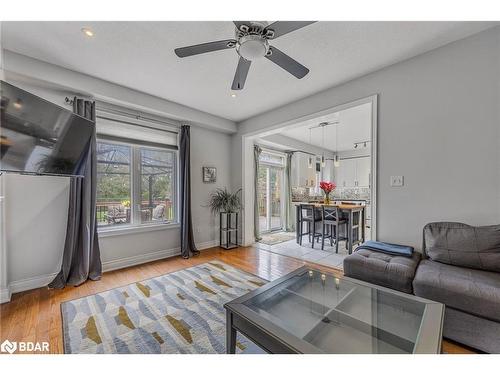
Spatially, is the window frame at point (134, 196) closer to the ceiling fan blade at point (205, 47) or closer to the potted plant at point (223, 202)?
the potted plant at point (223, 202)

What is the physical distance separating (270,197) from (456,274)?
4.45m

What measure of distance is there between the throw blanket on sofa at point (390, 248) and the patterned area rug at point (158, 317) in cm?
136

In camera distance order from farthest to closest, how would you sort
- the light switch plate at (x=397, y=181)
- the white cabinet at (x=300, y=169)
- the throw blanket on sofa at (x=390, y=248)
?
the white cabinet at (x=300, y=169) → the light switch plate at (x=397, y=181) → the throw blanket on sofa at (x=390, y=248)

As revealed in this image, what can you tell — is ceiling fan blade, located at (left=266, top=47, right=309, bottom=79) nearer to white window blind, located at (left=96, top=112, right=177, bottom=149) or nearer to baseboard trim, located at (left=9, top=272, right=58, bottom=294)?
white window blind, located at (left=96, top=112, right=177, bottom=149)

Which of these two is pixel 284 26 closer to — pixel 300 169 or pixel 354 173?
pixel 300 169

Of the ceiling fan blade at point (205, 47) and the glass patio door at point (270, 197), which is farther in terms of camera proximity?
the glass patio door at point (270, 197)

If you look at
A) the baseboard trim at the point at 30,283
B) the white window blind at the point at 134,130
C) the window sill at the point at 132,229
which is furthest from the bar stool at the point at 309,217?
the baseboard trim at the point at 30,283

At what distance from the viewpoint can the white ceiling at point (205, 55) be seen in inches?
73.5

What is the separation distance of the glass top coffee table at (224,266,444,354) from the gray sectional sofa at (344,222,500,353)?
0.40 m

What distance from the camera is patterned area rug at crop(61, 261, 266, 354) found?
1578mm
